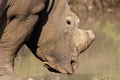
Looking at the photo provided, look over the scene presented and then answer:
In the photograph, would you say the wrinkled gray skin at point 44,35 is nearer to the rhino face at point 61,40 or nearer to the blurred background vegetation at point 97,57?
the rhino face at point 61,40

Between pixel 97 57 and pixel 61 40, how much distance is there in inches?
172

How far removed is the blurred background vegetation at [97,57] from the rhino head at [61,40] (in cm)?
185

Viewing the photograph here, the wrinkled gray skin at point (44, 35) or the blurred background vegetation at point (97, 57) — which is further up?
the wrinkled gray skin at point (44, 35)

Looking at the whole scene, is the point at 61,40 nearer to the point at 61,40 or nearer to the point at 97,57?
the point at 61,40

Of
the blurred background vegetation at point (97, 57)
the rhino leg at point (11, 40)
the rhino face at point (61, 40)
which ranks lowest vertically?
the blurred background vegetation at point (97, 57)

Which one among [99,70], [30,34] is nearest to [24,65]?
[99,70]

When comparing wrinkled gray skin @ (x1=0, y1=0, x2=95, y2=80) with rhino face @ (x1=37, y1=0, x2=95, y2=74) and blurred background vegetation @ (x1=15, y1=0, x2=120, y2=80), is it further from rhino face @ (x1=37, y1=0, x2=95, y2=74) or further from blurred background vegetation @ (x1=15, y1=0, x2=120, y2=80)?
blurred background vegetation @ (x1=15, y1=0, x2=120, y2=80)

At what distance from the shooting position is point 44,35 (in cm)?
647

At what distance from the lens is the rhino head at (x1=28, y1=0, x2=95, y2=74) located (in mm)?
6441

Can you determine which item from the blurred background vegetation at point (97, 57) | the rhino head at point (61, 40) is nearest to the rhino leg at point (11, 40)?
the rhino head at point (61, 40)

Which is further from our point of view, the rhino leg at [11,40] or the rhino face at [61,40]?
the rhino face at [61,40]

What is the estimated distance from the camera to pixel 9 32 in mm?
5820

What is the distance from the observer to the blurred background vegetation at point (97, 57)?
30.0 ft

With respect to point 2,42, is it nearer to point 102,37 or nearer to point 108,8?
point 102,37
